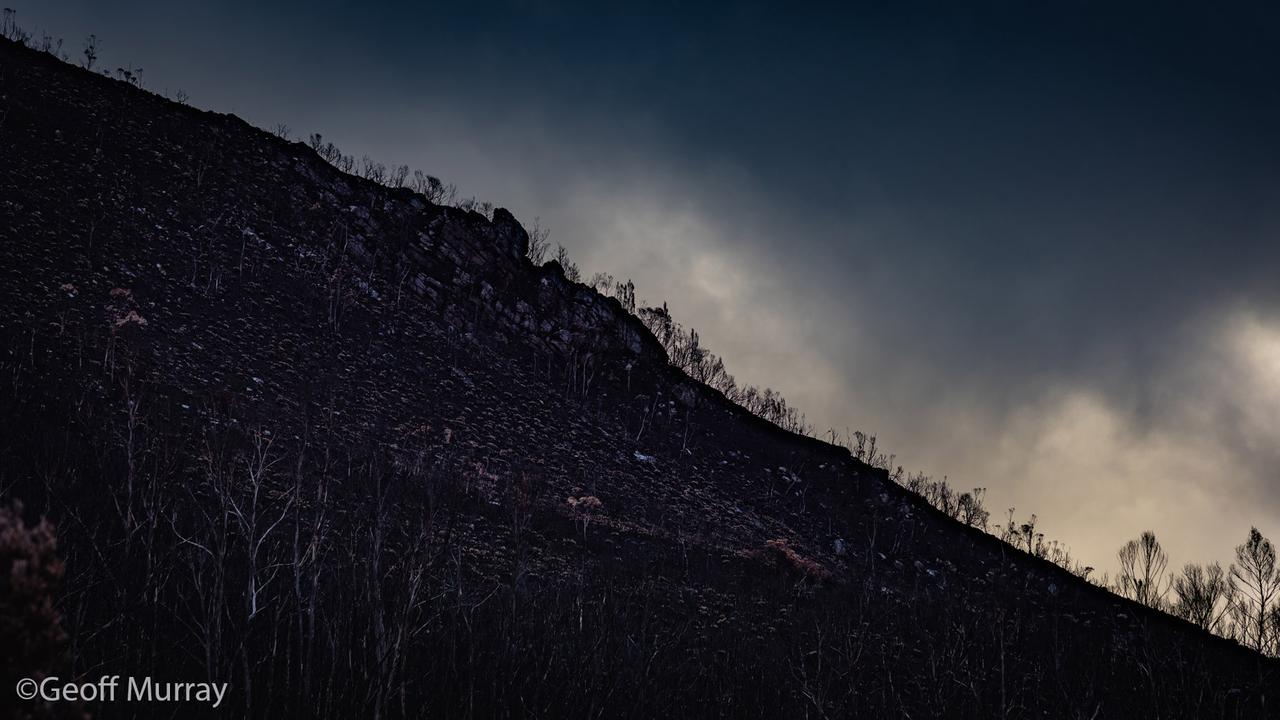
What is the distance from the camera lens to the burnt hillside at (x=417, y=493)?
18.1 meters

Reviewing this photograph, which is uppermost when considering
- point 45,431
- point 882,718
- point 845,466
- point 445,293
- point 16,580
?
point 445,293

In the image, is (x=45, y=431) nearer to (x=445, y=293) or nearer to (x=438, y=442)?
(x=438, y=442)

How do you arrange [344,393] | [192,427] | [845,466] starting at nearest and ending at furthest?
[192,427], [344,393], [845,466]

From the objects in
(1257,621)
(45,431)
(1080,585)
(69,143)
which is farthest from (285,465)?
(1080,585)

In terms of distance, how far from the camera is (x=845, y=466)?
178 ft

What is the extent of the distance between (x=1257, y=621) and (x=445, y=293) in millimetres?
47993

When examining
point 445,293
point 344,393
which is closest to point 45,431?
point 344,393

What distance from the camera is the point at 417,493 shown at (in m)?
30.6

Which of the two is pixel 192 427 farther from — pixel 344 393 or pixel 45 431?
pixel 344 393

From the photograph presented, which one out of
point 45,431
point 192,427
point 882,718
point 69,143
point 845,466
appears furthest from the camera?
point 845,466

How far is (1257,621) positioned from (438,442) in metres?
36.9

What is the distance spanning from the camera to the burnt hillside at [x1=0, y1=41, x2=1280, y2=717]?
1809 cm

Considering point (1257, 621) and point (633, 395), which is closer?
point (1257, 621)

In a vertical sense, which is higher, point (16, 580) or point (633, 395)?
point (633, 395)
